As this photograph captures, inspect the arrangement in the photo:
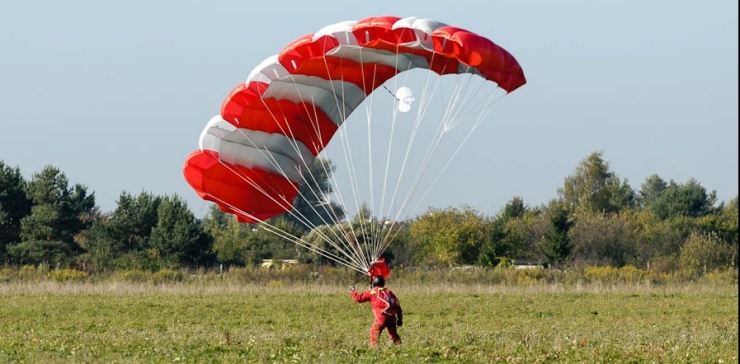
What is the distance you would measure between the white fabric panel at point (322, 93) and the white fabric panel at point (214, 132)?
98cm

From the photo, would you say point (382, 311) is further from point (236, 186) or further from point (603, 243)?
point (603, 243)

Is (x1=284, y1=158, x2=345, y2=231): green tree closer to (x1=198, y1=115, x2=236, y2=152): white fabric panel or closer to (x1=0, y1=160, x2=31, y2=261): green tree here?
(x1=198, y1=115, x2=236, y2=152): white fabric panel

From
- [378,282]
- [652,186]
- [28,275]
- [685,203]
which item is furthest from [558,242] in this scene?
[652,186]

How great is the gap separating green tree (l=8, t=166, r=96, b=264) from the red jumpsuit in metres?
26.9

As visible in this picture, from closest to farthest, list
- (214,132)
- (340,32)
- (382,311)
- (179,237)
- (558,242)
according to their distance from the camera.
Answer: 1. (382,311)
2. (340,32)
3. (214,132)
4. (179,237)
5. (558,242)

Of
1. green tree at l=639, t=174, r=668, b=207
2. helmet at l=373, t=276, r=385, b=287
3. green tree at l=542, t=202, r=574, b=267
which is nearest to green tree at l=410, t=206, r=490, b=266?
green tree at l=542, t=202, r=574, b=267

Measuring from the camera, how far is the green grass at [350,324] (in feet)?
39.6

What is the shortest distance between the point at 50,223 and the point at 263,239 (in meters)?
9.58

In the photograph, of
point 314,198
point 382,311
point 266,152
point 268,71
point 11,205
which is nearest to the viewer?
point 382,311

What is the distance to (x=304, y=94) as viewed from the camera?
17.8m

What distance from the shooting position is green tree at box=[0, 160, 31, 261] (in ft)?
135

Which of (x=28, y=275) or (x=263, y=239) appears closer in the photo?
(x=28, y=275)

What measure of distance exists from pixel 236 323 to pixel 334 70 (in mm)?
4763

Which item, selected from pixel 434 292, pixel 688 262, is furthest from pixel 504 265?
pixel 434 292
